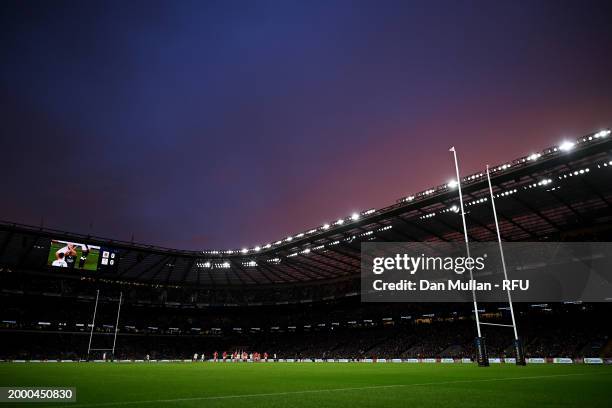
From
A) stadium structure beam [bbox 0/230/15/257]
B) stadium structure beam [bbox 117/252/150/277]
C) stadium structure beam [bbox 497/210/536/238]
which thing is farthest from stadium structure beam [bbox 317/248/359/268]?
stadium structure beam [bbox 0/230/15/257]

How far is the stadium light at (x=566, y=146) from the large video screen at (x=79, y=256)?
51.3m

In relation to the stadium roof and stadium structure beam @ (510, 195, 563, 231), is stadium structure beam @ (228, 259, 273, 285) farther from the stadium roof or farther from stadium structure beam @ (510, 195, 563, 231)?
stadium structure beam @ (510, 195, 563, 231)

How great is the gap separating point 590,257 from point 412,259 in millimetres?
18233

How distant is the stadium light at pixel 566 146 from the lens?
77.9ft

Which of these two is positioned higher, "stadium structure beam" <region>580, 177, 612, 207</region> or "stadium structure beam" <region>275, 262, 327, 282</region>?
"stadium structure beam" <region>580, 177, 612, 207</region>

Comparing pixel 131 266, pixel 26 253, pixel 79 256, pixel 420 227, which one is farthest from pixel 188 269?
pixel 420 227

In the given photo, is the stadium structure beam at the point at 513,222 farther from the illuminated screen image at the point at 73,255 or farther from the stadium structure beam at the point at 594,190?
the illuminated screen image at the point at 73,255

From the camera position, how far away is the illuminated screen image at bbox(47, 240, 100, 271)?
4797 cm

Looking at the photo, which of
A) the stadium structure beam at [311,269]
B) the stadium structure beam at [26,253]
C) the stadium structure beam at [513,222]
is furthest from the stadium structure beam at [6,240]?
the stadium structure beam at [513,222]

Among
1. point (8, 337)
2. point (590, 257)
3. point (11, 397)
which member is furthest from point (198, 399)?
point (8, 337)

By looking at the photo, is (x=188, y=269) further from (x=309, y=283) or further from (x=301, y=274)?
(x=309, y=283)

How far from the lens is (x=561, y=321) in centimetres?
3988

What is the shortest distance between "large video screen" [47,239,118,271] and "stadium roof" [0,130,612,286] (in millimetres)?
976

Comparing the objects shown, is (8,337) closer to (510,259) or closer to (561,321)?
(510,259)
